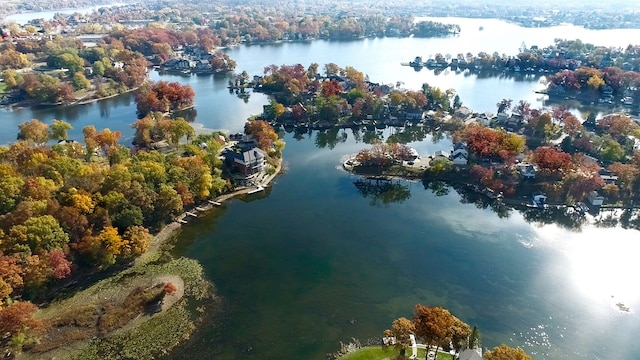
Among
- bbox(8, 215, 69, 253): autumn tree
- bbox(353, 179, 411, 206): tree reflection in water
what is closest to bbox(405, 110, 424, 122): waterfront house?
bbox(353, 179, 411, 206): tree reflection in water

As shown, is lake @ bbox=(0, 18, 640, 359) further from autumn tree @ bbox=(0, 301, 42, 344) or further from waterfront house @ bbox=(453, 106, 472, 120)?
waterfront house @ bbox=(453, 106, 472, 120)

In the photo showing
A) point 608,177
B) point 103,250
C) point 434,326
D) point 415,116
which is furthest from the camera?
point 415,116

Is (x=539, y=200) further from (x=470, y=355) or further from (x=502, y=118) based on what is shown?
(x=470, y=355)

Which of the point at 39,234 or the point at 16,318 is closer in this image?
the point at 16,318

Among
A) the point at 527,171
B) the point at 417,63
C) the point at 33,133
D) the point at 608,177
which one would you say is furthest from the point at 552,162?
the point at 417,63

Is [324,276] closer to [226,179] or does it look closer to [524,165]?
[226,179]

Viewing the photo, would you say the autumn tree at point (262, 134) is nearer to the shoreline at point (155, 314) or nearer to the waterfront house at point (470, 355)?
the shoreline at point (155, 314)
